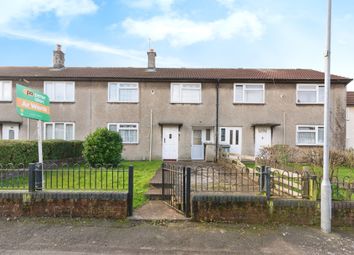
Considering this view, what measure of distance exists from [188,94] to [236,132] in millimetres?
4032

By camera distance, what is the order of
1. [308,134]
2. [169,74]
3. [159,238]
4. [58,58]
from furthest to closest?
[58,58] → [169,74] → [308,134] → [159,238]

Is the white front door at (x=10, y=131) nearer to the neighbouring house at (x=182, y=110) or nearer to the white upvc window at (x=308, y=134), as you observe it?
the neighbouring house at (x=182, y=110)

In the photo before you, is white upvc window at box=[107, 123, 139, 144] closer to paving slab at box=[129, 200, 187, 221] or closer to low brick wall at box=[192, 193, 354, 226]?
paving slab at box=[129, 200, 187, 221]

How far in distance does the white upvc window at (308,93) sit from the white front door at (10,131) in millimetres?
18623

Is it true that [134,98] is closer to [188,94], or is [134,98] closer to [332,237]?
[188,94]

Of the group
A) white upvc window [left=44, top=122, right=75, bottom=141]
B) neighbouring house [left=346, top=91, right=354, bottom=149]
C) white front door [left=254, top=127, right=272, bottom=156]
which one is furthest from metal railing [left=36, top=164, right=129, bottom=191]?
neighbouring house [left=346, top=91, right=354, bottom=149]

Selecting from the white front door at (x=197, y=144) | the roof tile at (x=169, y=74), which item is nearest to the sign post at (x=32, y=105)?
the roof tile at (x=169, y=74)

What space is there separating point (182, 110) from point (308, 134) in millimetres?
8349

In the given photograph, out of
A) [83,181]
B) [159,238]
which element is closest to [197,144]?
[83,181]

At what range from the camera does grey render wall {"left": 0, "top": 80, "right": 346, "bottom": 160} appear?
52.3 feet

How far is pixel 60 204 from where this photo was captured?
581 cm

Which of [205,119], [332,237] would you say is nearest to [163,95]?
[205,119]

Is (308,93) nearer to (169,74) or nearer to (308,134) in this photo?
(308,134)

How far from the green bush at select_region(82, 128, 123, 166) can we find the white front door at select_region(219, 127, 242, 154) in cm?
736
